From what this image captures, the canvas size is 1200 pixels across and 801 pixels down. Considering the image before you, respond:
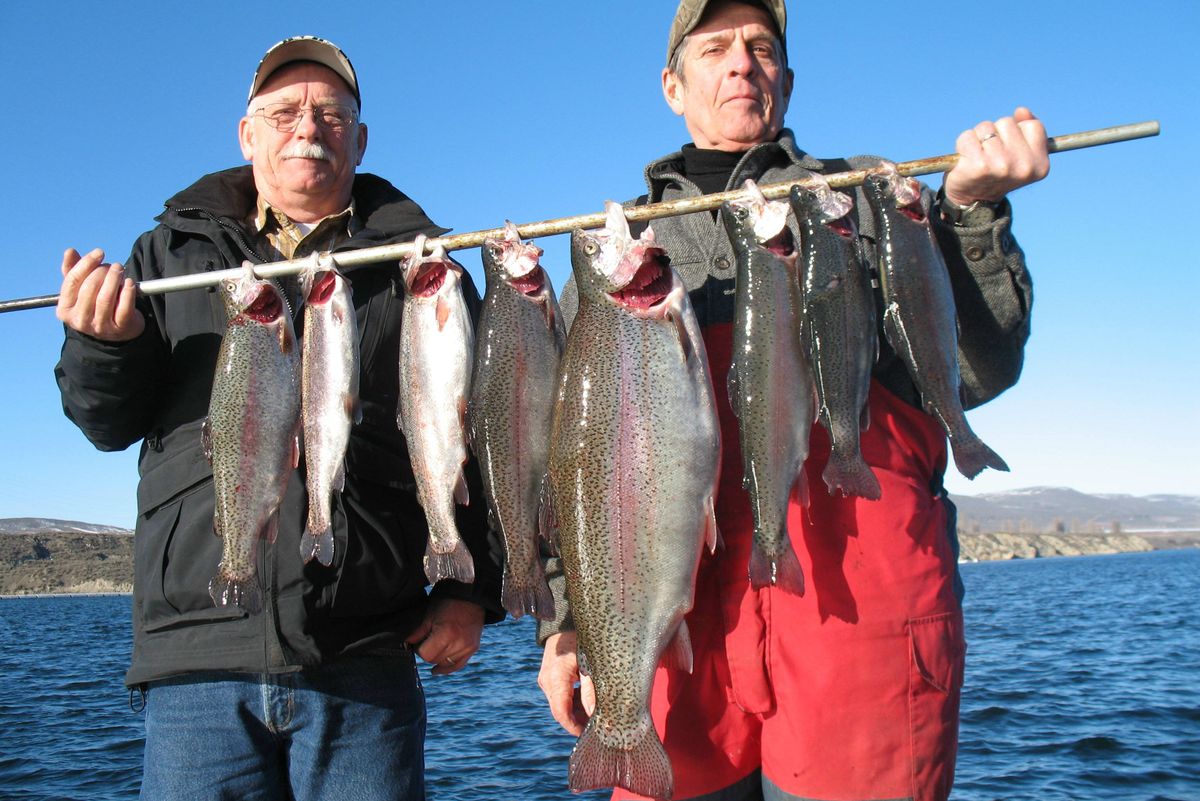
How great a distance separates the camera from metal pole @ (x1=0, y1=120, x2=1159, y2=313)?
3.40 metres

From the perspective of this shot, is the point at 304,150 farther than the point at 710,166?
Yes

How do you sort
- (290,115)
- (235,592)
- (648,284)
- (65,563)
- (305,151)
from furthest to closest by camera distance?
(65,563) → (290,115) → (305,151) → (235,592) → (648,284)

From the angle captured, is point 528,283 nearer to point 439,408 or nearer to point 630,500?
point 439,408

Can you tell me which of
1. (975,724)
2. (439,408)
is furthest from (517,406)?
(975,724)

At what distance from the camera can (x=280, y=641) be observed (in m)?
3.68

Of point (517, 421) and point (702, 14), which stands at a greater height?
point (702, 14)

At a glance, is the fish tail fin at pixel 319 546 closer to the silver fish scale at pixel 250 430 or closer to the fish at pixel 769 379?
the silver fish scale at pixel 250 430

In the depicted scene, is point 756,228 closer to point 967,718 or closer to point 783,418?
point 783,418

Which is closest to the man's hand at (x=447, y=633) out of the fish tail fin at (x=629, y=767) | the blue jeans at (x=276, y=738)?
the blue jeans at (x=276, y=738)

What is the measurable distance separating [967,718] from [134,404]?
53.7 ft

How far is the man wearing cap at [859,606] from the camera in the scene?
123 inches

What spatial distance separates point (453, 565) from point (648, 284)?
1.33m

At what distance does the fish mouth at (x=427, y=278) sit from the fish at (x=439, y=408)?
0.01m

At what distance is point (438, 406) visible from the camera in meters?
3.71
